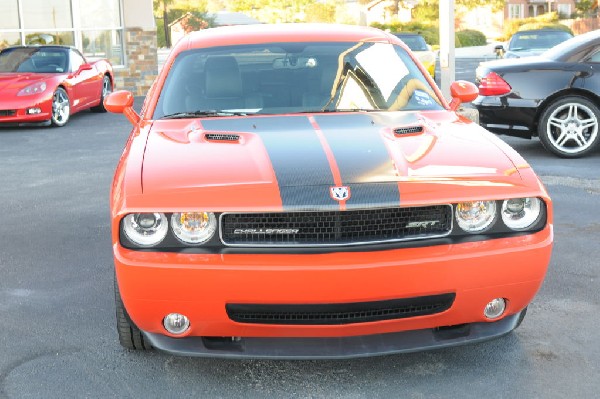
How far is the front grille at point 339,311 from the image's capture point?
3.21 metres

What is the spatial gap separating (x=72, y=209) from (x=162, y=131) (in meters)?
3.31

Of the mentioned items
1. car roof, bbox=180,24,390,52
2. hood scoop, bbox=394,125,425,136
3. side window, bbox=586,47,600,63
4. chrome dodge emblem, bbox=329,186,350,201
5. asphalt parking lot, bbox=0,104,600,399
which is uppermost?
car roof, bbox=180,24,390,52

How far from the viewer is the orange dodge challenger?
318 centimetres

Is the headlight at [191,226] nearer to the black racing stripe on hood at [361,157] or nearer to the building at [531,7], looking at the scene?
the black racing stripe on hood at [361,157]

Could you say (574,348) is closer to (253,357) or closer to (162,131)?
(253,357)

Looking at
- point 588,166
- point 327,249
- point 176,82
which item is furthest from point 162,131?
point 588,166

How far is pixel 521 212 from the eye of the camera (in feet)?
11.4

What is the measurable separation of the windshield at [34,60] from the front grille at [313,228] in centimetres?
1157

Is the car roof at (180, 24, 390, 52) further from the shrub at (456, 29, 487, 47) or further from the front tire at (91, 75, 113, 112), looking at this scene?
the shrub at (456, 29, 487, 47)

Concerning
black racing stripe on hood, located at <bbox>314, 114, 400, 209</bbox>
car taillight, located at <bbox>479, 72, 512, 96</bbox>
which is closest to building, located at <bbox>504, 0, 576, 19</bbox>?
car taillight, located at <bbox>479, 72, 512, 96</bbox>

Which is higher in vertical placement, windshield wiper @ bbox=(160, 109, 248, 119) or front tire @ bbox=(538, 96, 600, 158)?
windshield wiper @ bbox=(160, 109, 248, 119)

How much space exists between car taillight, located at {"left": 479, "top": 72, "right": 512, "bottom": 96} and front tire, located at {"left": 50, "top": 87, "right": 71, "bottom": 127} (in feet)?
23.8

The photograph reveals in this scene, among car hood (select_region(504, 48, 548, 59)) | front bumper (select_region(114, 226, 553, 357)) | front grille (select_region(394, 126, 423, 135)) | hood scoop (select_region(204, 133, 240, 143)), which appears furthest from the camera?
car hood (select_region(504, 48, 548, 59))

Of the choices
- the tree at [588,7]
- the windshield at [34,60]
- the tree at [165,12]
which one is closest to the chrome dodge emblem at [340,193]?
the windshield at [34,60]
